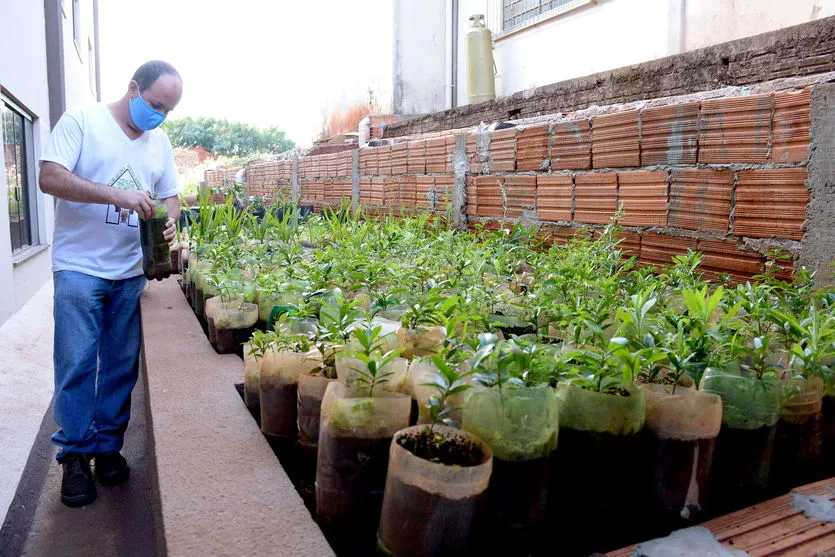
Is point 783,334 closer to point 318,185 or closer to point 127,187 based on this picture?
point 127,187

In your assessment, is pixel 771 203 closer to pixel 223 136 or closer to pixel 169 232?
pixel 169 232

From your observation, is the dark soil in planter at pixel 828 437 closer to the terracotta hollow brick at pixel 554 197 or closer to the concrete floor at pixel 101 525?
the concrete floor at pixel 101 525

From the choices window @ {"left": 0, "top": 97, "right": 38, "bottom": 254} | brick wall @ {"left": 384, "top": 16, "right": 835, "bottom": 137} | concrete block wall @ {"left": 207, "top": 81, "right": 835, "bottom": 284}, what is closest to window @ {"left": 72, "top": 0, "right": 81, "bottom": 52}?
window @ {"left": 0, "top": 97, "right": 38, "bottom": 254}

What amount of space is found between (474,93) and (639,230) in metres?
7.17

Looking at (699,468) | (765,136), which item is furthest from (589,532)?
(765,136)

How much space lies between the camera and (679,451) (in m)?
1.26

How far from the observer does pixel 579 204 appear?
3.57 meters

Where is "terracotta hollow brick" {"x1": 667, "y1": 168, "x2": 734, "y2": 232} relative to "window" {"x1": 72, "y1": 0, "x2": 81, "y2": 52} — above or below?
below

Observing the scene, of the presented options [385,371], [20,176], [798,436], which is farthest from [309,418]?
[20,176]

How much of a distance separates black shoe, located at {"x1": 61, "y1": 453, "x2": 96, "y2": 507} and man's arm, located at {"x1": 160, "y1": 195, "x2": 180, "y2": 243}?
949mm

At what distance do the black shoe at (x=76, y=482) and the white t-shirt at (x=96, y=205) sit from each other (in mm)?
749

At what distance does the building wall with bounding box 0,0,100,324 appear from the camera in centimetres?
575

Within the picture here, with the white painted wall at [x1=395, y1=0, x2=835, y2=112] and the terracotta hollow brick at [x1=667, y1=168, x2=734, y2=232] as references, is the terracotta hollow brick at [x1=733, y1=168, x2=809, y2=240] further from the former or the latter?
the white painted wall at [x1=395, y1=0, x2=835, y2=112]

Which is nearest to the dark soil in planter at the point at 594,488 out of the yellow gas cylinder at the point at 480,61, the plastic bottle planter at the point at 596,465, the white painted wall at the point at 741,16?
the plastic bottle planter at the point at 596,465
